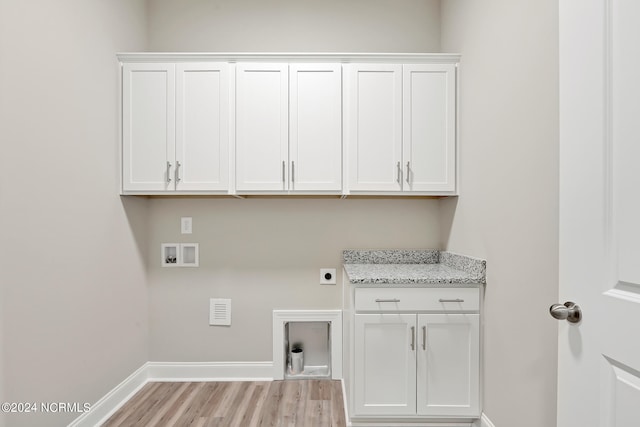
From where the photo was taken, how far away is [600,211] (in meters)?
0.84

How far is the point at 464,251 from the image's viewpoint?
6.84ft

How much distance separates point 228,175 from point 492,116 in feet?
5.11

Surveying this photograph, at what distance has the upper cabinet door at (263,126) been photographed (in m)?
2.16

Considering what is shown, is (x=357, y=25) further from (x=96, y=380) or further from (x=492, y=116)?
(x=96, y=380)

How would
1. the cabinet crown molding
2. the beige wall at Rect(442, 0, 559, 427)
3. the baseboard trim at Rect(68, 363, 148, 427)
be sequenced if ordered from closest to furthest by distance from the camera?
the beige wall at Rect(442, 0, 559, 427), the baseboard trim at Rect(68, 363, 148, 427), the cabinet crown molding

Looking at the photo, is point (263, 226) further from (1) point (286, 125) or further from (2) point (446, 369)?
(2) point (446, 369)

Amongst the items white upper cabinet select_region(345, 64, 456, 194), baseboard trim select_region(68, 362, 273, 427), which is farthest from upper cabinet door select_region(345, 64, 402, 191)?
baseboard trim select_region(68, 362, 273, 427)

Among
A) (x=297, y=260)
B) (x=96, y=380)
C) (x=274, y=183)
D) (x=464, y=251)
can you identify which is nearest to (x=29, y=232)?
(x=96, y=380)

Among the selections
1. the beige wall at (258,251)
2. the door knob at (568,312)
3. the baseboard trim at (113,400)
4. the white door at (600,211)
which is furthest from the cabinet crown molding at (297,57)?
the baseboard trim at (113,400)

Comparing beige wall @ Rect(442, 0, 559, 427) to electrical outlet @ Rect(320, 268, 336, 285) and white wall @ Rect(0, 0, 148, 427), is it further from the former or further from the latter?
white wall @ Rect(0, 0, 148, 427)

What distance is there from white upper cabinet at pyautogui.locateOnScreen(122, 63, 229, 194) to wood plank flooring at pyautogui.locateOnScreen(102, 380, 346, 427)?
1.36m

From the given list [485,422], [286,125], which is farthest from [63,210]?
[485,422]

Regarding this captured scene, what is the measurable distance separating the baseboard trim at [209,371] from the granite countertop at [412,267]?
102 cm

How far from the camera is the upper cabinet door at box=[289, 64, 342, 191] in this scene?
85.0 inches
